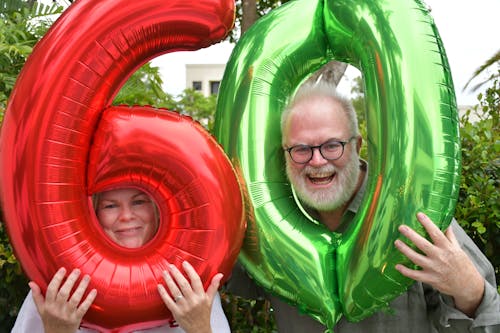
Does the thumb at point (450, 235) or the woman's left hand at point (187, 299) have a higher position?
the thumb at point (450, 235)

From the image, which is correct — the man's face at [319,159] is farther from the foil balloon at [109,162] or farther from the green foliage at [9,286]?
the green foliage at [9,286]

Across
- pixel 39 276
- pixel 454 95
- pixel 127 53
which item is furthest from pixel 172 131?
pixel 454 95

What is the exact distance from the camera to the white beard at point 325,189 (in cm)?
196

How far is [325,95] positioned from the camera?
6.67ft

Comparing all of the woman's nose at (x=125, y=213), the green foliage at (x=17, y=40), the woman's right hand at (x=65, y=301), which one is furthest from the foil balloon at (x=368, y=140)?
the green foliage at (x=17, y=40)

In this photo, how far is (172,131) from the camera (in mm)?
1744

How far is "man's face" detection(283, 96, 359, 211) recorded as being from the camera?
76.2 inches

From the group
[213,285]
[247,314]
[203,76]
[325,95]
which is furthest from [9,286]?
[203,76]

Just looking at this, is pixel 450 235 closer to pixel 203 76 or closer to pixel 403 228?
pixel 403 228

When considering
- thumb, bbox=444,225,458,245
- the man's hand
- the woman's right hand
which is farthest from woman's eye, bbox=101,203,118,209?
thumb, bbox=444,225,458,245

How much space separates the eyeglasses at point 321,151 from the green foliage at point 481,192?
3.15 ft

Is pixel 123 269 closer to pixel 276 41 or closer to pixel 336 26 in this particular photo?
pixel 276 41

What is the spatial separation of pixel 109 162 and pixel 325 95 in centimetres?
78

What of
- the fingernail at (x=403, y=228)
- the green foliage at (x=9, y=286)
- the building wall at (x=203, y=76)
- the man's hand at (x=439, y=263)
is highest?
the building wall at (x=203, y=76)
